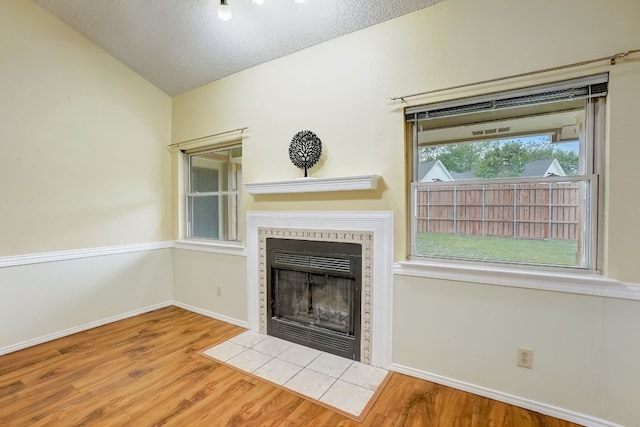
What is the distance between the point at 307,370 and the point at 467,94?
230cm

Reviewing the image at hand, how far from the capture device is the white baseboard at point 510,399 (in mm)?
1743

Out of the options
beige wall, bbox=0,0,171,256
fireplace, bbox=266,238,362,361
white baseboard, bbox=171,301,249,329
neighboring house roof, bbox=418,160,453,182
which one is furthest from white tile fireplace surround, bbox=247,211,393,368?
beige wall, bbox=0,0,171,256

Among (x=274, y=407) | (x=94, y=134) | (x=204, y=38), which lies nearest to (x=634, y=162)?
(x=274, y=407)

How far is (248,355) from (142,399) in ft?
2.61

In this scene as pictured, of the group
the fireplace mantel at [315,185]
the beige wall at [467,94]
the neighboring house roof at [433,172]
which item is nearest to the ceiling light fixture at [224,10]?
the beige wall at [467,94]

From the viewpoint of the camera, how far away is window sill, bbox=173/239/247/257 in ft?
10.4

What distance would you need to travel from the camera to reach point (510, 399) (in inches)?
76.4

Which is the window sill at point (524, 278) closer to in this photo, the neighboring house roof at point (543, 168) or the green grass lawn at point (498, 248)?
the green grass lawn at point (498, 248)

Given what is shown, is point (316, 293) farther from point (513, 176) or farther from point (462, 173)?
point (513, 176)

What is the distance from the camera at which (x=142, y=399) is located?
6.60 feet

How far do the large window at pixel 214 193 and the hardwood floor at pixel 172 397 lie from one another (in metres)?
1.33

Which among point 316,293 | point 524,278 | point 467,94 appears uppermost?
point 467,94

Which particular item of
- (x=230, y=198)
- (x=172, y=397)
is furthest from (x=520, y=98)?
(x=172, y=397)

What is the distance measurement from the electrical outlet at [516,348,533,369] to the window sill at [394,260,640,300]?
403 mm
